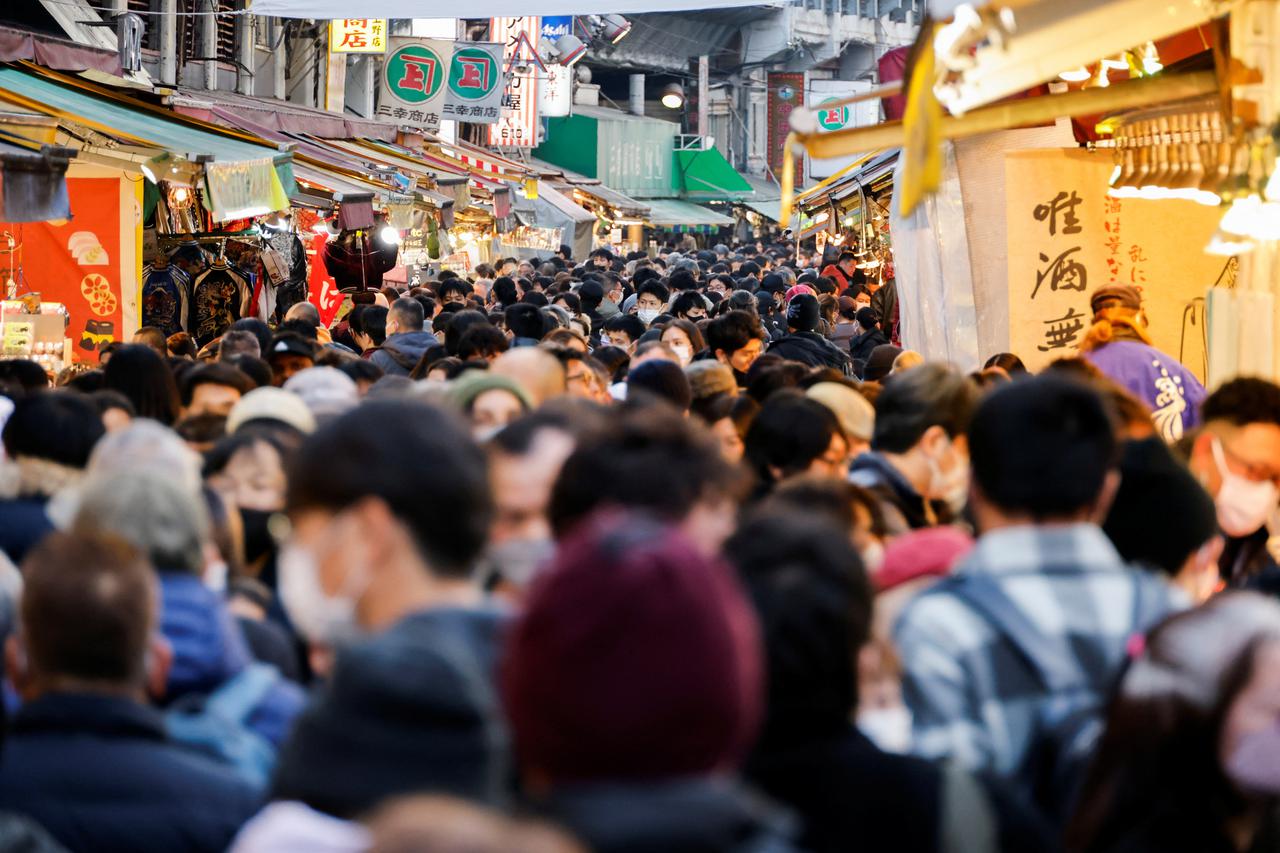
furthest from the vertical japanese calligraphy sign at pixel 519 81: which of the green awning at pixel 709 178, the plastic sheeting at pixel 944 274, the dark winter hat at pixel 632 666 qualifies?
the dark winter hat at pixel 632 666

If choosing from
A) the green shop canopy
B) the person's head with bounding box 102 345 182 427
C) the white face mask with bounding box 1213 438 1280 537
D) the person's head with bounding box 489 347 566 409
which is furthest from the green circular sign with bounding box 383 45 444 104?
the white face mask with bounding box 1213 438 1280 537

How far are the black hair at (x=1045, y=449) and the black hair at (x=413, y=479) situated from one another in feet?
3.23

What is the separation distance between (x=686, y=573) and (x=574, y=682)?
0.57 feet

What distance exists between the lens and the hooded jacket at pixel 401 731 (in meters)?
2.32

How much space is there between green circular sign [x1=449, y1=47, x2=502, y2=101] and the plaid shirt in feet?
75.9

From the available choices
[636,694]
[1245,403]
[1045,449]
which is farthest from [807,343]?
[636,694]

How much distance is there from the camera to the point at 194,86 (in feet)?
67.4

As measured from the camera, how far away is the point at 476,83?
2561 centimetres

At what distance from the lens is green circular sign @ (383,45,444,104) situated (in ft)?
80.1

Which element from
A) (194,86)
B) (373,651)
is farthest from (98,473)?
(194,86)

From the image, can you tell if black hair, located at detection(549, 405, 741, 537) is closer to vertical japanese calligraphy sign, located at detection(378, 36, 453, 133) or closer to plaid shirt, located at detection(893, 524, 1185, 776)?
plaid shirt, located at detection(893, 524, 1185, 776)

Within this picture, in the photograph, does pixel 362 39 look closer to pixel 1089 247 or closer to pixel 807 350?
pixel 807 350

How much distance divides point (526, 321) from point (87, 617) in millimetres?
7745

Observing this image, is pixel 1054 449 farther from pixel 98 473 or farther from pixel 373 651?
pixel 98 473
